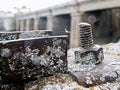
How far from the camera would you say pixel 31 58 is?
1.29 m

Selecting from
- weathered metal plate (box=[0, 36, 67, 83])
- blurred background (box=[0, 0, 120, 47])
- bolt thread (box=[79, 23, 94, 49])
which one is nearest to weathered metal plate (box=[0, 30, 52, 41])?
bolt thread (box=[79, 23, 94, 49])

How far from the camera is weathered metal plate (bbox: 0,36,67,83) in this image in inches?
48.1

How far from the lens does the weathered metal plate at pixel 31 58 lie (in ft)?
4.01

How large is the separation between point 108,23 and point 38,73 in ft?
33.8

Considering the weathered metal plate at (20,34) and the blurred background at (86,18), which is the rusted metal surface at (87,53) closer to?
the weathered metal plate at (20,34)

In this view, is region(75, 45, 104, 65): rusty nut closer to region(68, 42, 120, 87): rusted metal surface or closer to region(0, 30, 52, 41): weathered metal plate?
region(68, 42, 120, 87): rusted metal surface

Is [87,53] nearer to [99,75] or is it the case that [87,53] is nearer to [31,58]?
[99,75]

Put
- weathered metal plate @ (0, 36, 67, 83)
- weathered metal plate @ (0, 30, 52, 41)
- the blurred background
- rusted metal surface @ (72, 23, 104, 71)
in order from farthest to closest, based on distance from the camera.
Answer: the blurred background < weathered metal plate @ (0, 30, 52, 41) < rusted metal surface @ (72, 23, 104, 71) < weathered metal plate @ (0, 36, 67, 83)

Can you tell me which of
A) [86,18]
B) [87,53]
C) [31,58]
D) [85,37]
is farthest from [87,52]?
[86,18]

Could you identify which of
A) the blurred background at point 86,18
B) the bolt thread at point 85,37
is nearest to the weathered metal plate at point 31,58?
the bolt thread at point 85,37

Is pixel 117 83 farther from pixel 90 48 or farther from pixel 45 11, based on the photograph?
pixel 45 11

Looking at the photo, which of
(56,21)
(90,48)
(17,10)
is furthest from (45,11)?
(17,10)

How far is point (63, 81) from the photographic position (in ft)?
4.36

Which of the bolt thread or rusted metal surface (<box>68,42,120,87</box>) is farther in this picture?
the bolt thread
